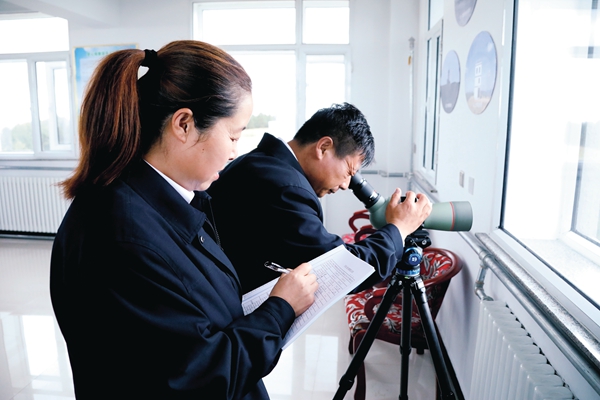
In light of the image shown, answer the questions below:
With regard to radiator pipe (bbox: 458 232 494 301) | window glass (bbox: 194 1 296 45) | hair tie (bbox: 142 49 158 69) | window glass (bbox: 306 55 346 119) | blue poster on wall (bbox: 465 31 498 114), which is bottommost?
radiator pipe (bbox: 458 232 494 301)

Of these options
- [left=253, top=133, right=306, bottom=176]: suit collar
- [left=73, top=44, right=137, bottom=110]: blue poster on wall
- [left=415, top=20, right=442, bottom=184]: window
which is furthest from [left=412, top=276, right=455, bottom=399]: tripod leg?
[left=73, top=44, right=137, bottom=110]: blue poster on wall

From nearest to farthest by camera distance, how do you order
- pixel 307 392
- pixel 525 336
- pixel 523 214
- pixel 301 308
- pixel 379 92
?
pixel 301 308 → pixel 525 336 → pixel 523 214 → pixel 307 392 → pixel 379 92

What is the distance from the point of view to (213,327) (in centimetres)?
79

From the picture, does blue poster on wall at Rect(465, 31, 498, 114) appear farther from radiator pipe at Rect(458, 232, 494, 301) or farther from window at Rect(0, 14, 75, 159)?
window at Rect(0, 14, 75, 159)

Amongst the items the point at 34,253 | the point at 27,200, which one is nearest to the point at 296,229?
the point at 34,253

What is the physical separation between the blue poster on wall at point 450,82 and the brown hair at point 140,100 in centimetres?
196

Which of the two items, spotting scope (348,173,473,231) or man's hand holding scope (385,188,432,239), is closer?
man's hand holding scope (385,188,432,239)

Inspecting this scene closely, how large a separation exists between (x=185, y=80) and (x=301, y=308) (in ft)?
1.78

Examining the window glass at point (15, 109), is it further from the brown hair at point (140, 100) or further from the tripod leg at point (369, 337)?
the brown hair at point (140, 100)

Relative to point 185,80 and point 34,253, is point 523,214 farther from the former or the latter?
point 34,253

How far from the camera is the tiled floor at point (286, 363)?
229 cm

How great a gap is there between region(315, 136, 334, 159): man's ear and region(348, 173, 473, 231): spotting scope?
21 cm

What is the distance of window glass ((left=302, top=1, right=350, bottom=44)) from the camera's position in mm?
4676

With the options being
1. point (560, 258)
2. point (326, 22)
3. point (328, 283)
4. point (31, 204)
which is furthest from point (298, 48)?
point (328, 283)
